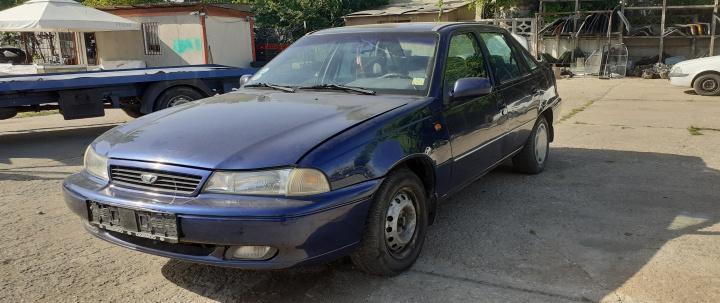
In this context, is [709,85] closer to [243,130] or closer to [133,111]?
[133,111]

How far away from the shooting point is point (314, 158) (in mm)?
2951

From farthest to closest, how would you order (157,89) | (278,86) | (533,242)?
(157,89)
(278,86)
(533,242)

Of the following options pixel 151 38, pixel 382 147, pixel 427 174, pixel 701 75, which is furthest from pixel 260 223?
pixel 151 38

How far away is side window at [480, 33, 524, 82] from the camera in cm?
496

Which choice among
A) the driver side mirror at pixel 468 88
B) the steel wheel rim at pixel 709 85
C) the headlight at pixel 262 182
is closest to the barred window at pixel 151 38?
the steel wheel rim at pixel 709 85

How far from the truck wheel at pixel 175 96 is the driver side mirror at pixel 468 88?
20.6ft

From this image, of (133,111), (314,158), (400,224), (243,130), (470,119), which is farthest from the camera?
(133,111)

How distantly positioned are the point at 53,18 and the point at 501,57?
14001mm

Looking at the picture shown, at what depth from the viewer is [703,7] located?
17.5 meters

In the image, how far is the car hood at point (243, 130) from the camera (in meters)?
2.97

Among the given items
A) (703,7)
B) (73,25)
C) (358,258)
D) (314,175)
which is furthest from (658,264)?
(703,7)

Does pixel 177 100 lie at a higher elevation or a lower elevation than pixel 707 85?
higher

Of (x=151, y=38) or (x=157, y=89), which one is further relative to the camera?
(x=151, y=38)

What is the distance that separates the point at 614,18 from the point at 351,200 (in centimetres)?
1868
